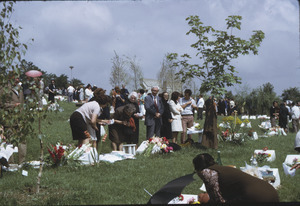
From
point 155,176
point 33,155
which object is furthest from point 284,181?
point 33,155

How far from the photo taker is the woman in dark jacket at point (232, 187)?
13.7ft

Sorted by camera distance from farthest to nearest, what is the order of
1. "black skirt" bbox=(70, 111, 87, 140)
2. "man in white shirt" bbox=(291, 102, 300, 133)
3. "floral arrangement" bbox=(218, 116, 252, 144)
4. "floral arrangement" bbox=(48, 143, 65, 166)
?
"man in white shirt" bbox=(291, 102, 300, 133)
"floral arrangement" bbox=(218, 116, 252, 144)
"black skirt" bbox=(70, 111, 87, 140)
"floral arrangement" bbox=(48, 143, 65, 166)

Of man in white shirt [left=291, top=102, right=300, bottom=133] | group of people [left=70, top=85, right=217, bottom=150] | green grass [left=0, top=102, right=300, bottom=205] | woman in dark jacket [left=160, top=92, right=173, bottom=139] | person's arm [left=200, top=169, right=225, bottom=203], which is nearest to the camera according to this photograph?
person's arm [left=200, top=169, right=225, bottom=203]

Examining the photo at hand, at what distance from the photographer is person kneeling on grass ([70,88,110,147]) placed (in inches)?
310

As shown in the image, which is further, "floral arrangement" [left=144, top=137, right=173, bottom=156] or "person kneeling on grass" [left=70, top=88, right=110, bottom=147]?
"floral arrangement" [left=144, top=137, right=173, bottom=156]

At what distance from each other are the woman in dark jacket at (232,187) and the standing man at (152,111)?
631cm

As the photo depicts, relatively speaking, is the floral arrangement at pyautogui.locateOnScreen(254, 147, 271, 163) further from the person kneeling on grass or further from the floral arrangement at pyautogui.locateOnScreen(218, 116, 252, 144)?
the person kneeling on grass

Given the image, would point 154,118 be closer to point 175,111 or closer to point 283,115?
point 175,111

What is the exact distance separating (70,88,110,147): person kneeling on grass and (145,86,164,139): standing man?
106 inches

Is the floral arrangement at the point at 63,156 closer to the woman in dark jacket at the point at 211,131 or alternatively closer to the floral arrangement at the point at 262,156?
the floral arrangement at the point at 262,156

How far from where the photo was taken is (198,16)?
1188 centimetres

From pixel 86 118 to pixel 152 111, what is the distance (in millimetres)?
3052

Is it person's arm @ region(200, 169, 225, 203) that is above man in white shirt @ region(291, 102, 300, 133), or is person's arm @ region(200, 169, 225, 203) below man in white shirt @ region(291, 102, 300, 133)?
below

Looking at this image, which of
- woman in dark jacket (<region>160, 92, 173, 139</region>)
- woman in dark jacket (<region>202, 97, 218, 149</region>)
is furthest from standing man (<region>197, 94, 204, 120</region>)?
woman in dark jacket (<region>202, 97, 218, 149</region>)
